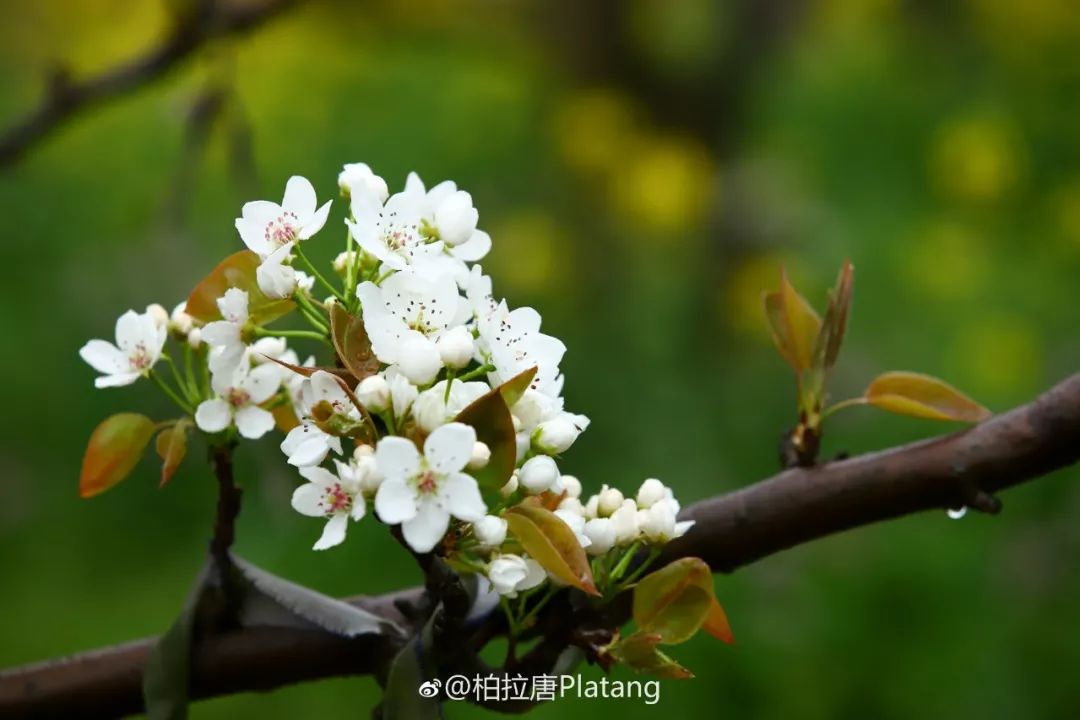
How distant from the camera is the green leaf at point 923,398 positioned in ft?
1.52

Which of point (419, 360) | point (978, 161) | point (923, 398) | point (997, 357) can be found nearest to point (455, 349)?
point (419, 360)

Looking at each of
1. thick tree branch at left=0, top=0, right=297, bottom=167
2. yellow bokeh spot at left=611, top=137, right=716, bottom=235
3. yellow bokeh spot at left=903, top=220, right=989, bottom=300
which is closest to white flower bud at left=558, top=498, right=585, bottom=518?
thick tree branch at left=0, top=0, right=297, bottom=167

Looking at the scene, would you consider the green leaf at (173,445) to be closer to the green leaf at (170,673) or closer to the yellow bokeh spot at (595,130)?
the green leaf at (170,673)

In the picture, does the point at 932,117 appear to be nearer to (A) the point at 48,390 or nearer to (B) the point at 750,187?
(B) the point at 750,187

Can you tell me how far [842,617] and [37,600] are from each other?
878 millimetres

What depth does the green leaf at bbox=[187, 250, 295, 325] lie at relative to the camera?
389 mm

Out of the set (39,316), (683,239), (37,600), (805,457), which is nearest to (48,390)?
(39,316)

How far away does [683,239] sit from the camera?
182 centimetres

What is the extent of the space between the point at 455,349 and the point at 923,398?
0.22 metres

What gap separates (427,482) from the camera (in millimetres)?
324

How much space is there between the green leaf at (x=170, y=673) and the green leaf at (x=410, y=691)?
9 cm

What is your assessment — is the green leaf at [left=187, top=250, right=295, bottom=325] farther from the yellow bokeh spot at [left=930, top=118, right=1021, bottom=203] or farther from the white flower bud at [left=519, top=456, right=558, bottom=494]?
the yellow bokeh spot at [left=930, top=118, right=1021, bottom=203]

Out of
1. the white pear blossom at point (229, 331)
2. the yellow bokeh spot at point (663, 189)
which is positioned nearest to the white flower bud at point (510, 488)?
the white pear blossom at point (229, 331)

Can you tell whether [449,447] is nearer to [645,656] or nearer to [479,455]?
[479,455]
